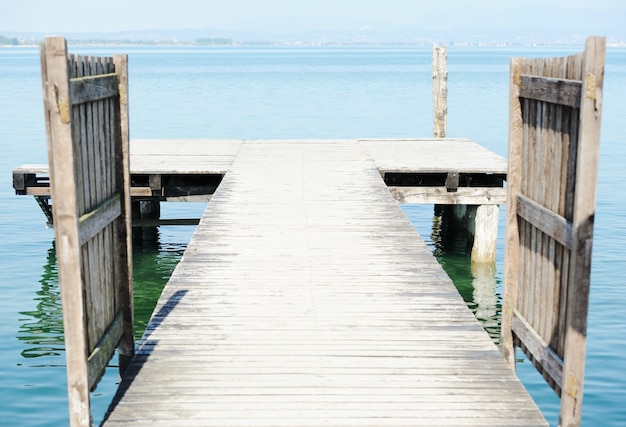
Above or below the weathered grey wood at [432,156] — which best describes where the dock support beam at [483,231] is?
below

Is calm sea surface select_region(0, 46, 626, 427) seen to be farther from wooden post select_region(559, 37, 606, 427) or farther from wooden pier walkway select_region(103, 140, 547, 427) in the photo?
wooden post select_region(559, 37, 606, 427)

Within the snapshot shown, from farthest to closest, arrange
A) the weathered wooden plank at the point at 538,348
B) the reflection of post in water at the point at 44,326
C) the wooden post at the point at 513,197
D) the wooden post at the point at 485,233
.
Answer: the wooden post at the point at 485,233
the reflection of post in water at the point at 44,326
the wooden post at the point at 513,197
the weathered wooden plank at the point at 538,348

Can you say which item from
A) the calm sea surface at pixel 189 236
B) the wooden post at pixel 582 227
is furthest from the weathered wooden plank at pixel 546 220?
the calm sea surface at pixel 189 236

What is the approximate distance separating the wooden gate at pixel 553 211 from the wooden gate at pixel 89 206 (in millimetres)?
2981

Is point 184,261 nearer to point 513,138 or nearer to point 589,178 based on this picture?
point 513,138

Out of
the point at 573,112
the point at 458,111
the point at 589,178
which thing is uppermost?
the point at 573,112

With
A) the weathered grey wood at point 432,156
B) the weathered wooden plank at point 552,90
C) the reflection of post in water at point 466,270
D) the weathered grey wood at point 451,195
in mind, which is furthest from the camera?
the weathered grey wood at point 451,195

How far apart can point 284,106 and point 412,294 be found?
47659mm

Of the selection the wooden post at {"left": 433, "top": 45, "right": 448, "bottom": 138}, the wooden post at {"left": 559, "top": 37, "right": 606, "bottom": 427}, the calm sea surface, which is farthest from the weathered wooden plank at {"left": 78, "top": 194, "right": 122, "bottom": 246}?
the wooden post at {"left": 433, "top": 45, "right": 448, "bottom": 138}

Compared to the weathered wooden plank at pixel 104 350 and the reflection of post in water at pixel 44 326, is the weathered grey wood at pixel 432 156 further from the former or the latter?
the weathered wooden plank at pixel 104 350

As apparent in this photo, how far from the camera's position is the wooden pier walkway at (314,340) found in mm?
5320

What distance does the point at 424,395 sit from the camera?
218 inches

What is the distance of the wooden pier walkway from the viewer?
209 inches

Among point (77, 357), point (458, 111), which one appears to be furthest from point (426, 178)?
point (458, 111)
